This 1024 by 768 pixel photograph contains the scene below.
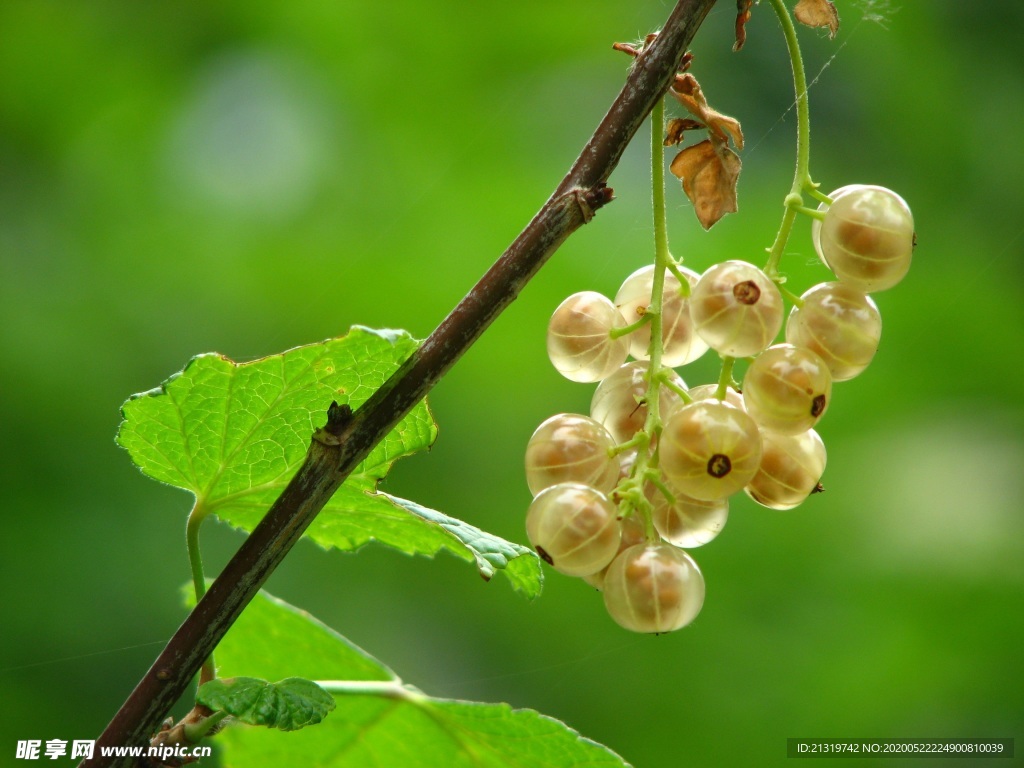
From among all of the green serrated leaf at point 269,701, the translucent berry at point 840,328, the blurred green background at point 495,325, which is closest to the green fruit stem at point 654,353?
the translucent berry at point 840,328

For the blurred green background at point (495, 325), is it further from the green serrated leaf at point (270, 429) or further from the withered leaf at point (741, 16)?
the withered leaf at point (741, 16)

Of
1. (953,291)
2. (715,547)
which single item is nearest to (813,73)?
(953,291)

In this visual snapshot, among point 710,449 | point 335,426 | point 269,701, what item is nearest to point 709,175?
point 710,449

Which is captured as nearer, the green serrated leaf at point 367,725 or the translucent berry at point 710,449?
the translucent berry at point 710,449

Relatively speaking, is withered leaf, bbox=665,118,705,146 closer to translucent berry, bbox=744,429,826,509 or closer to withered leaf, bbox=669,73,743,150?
withered leaf, bbox=669,73,743,150

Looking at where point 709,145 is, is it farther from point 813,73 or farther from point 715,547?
point 813,73
